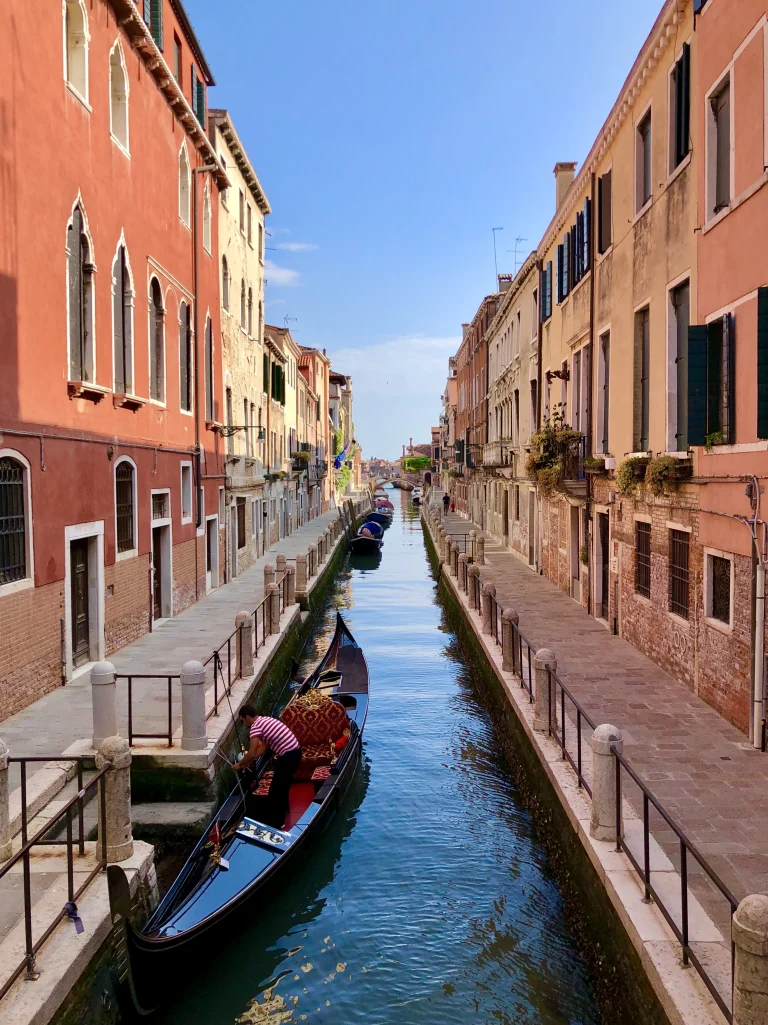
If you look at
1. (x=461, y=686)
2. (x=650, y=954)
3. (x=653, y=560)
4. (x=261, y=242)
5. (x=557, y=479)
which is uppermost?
(x=261, y=242)

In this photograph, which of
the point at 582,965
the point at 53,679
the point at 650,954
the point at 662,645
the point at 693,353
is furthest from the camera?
the point at 662,645

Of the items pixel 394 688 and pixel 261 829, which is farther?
pixel 394 688

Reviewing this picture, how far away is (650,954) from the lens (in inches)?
164

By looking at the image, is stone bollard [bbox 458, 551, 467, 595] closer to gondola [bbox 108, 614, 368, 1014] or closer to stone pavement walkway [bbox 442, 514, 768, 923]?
stone pavement walkway [bbox 442, 514, 768, 923]

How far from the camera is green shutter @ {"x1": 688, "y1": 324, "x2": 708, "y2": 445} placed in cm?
801

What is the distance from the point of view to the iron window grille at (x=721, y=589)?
8.14 metres

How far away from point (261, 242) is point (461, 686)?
1741 centimetres

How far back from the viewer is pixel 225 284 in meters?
20.1

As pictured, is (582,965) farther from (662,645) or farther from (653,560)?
(653,560)

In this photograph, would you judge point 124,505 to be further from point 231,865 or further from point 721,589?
point 721,589

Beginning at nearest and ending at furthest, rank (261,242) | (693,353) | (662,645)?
1. (693,353)
2. (662,645)
3. (261,242)

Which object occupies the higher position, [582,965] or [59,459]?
[59,459]

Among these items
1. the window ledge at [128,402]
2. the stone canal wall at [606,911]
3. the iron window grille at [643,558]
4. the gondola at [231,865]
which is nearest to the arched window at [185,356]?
the window ledge at [128,402]

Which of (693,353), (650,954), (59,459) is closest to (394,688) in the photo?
(59,459)
